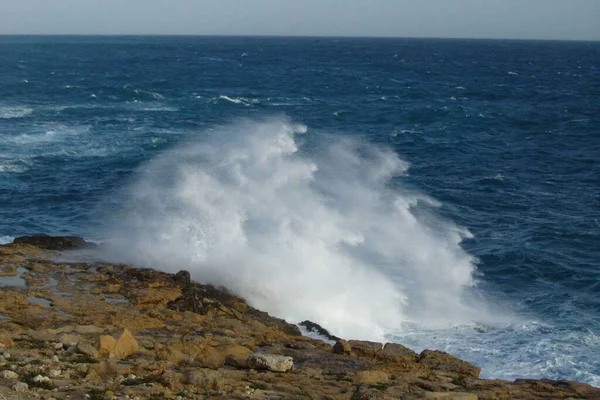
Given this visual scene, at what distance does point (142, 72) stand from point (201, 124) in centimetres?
4956

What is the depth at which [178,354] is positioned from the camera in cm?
1555

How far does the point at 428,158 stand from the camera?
156ft

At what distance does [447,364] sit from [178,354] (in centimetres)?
588

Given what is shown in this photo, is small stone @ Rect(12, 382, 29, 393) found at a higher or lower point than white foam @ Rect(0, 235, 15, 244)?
higher

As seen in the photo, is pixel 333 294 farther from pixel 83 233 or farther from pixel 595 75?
pixel 595 75

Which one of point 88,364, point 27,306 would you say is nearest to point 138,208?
point 27,306

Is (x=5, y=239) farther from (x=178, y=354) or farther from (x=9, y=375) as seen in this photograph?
(x=9, y=375)

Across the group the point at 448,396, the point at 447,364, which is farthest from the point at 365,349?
the point at 448,396

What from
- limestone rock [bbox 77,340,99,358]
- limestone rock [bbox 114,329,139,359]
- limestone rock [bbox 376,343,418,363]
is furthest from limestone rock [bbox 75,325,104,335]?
limestone rock [bbox 376,343,418,363]

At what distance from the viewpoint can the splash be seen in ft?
78.9

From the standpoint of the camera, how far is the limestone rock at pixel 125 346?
14859mm

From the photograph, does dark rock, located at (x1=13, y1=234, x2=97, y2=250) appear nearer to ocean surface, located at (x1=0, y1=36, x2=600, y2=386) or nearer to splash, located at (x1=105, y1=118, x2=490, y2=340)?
ocean surface, located at (x1=0, y1=36, x2=600, y2=386)

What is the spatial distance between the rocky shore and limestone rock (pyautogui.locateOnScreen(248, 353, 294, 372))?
2 centimetres

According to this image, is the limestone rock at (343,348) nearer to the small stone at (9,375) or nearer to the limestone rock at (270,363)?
the limestone rock at (270,363)
